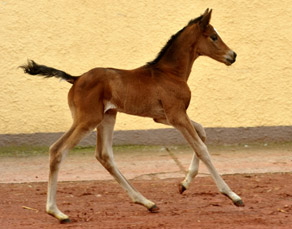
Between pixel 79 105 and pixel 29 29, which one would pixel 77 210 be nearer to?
pixel 79 105

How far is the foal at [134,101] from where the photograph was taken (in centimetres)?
561

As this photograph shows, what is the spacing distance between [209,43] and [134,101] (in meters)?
1.05

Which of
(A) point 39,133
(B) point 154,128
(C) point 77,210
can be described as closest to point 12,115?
(A) point 39,133

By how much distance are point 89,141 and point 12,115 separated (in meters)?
1.17

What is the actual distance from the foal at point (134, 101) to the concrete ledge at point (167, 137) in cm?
304

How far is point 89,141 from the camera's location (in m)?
9.25

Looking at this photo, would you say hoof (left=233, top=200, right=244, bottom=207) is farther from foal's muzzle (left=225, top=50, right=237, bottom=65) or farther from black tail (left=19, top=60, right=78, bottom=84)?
black tail (left=19, top=60, right=78, bottom=84)

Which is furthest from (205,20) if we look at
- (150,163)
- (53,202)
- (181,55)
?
(150,163)

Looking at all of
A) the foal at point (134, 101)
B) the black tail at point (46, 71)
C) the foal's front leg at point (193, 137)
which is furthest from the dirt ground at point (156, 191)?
the black tail at point (46, 71)

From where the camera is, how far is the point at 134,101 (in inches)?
230

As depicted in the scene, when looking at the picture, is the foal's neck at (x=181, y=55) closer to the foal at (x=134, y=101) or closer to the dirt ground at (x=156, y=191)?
the foal at (x=134, y=101)

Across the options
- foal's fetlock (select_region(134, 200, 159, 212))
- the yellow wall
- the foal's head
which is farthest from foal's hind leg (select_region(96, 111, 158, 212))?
the yellow wall

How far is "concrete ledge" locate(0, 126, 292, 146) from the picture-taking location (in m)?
9.14

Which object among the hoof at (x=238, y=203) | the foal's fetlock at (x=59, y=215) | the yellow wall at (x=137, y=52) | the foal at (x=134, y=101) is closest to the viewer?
the foal's fetlock at (x=59, y=215)
